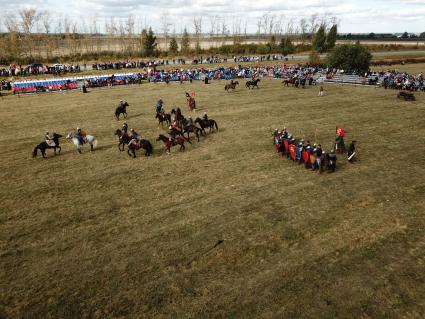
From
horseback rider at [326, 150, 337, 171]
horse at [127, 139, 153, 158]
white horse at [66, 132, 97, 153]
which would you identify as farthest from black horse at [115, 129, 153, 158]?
horseback rider at [326, 150, 337, 171]

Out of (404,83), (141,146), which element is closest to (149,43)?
(404,83)

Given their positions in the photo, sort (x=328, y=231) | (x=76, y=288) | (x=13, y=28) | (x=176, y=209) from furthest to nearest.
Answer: (x=13, y=28), (x=176, y=209), (x=328, y=231), (x=76, y=288)

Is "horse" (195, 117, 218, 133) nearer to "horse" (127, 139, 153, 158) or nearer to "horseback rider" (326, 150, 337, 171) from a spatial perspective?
"horse" (127, 139, 153, 158)

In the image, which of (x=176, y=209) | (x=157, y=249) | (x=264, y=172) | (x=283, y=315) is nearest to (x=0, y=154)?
(x=176, y=209)

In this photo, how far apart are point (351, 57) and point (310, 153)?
123 feet

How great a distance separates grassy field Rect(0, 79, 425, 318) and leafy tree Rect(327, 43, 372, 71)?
28.9 m

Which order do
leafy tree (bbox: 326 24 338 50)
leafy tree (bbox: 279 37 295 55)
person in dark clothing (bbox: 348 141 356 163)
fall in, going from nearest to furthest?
1. person in dark clothing (bbox: 348 141 356 163)
2. leafy tree (bbox: 279 37 295 55)
3. leafy tree (bbox: 326 24 338 50)

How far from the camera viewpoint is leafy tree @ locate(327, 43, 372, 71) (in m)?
45.1

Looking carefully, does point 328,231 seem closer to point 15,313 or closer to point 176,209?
point 176,209

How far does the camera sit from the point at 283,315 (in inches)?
283

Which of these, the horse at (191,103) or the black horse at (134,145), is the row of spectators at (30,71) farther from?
the black horse at (134,145)

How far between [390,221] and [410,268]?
2.32m

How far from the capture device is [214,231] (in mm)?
10305

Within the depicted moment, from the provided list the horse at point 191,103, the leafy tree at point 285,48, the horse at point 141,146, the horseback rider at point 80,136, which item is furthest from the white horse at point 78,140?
the leafy tree at point 285,48
